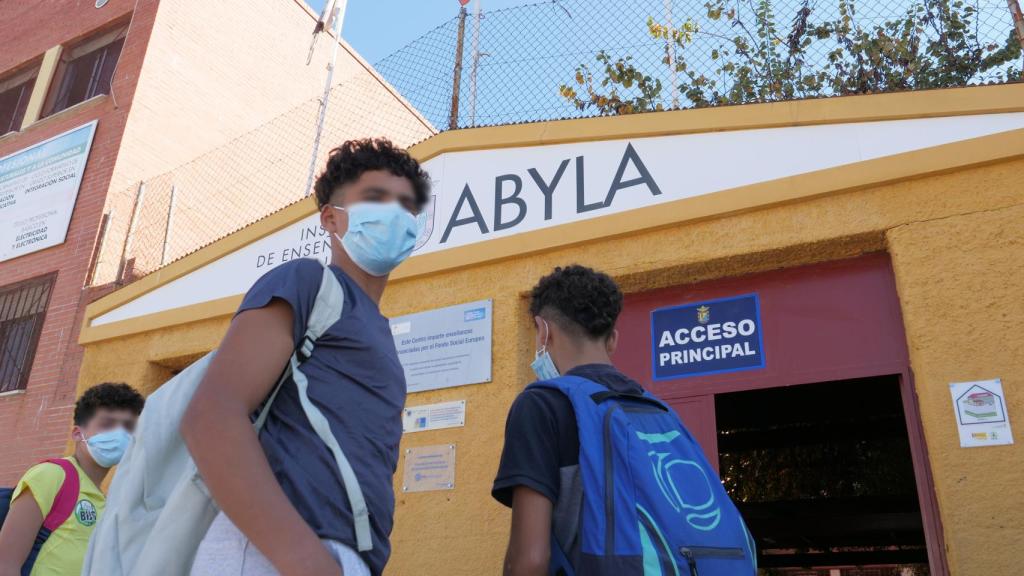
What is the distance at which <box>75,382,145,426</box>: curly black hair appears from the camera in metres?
3.78

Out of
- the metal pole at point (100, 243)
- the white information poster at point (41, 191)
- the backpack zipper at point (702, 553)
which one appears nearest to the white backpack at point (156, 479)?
the backpack zipper at point (702, 553)

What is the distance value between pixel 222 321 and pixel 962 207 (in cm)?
532

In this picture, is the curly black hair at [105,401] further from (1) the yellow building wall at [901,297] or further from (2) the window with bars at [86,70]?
(2) the window with bars at [86,70]

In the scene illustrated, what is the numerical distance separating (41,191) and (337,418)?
1027 centimetres

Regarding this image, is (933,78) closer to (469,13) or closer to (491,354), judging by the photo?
(469,13)

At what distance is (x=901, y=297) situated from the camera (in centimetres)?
404

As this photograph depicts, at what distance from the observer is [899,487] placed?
890 centimetres

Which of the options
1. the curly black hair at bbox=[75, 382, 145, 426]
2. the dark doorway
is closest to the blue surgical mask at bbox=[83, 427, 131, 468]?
the curly black hair at bbox=[75, 382, 145, 426]

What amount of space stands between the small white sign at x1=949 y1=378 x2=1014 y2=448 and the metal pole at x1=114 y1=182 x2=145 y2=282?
799 centimetres

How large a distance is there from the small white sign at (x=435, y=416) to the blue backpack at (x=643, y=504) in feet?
9.75

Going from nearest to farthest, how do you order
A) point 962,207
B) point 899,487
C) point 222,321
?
point 962,207 < point 222,321 < point 899,487

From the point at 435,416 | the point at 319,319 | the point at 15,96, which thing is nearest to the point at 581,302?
the point at 319,319

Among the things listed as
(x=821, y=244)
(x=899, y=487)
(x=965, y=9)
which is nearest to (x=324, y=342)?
(x=821, y=244)

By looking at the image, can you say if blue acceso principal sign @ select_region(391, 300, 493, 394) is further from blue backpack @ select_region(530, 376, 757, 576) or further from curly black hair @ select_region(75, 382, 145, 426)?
blue backpack @ select_region(530, 376, 757, 576)
